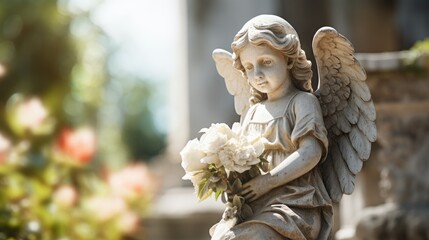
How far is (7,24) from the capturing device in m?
15.4

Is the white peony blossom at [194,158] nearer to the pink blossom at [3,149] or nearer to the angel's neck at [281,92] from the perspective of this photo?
the angel's neck at [281,92]

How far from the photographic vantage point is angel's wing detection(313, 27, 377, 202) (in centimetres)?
446

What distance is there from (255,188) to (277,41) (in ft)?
2.30

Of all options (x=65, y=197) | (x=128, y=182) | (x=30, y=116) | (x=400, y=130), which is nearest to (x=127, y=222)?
(x=128, y=182)

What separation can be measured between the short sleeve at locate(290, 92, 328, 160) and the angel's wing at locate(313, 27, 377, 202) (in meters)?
0.15

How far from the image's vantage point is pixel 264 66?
4.43 meters

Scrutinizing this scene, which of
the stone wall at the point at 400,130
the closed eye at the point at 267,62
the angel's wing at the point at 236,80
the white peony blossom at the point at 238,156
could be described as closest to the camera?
the white peony blossom at the point at 238,156

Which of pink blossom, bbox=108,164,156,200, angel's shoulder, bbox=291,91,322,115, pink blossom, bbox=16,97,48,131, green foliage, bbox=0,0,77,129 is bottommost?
angel's shoulder, bbox=291,91,322,115

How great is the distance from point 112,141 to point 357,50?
60.8ft

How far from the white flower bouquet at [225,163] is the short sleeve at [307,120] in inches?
7.2

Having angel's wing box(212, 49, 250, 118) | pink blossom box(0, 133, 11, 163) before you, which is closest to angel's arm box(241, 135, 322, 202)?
angel's wing box(212, 49, 250, 118)

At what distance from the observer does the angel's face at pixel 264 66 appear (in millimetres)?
4387

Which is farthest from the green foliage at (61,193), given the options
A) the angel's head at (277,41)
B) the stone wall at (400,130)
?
the angel's head at (277,41)

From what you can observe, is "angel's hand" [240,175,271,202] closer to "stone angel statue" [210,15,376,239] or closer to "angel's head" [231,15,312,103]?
"stone angel statue" [210,15,376,239]
